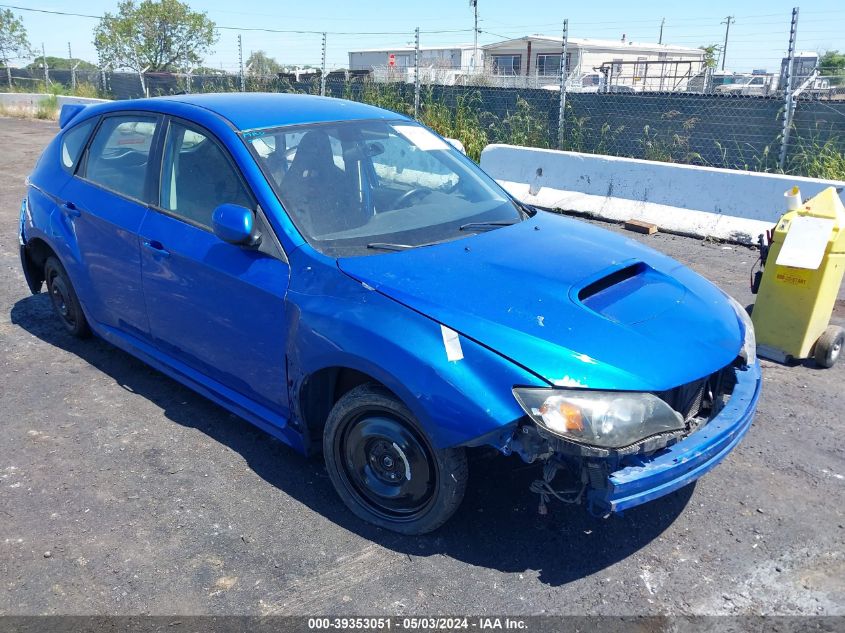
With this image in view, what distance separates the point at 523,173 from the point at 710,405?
6828 millimetres

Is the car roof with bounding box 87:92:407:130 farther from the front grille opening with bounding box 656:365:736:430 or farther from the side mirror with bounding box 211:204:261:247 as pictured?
the front grille opening with bounding box 656:365:736:430

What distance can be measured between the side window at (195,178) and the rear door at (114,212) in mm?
189

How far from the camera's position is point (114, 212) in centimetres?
426

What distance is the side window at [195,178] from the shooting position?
12.0ft

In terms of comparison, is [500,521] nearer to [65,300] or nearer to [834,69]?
[65,300]

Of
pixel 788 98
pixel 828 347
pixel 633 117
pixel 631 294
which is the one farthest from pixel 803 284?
pixel 633 117

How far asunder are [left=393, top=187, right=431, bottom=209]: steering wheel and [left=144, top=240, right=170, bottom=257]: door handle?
1235 mm

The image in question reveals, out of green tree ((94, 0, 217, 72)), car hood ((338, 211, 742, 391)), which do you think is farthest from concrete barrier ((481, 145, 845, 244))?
green tree ((94, 0, 217, 72))

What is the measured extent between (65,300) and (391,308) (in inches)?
128

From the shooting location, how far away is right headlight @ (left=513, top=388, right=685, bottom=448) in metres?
2.61

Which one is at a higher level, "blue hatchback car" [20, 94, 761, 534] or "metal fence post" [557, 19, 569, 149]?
"metal fence post" [557, 19, 569, 149]

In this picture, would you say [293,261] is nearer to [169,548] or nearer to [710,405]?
[169,548]

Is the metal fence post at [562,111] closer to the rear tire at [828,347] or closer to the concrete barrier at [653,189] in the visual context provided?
the concrete barrier at [653,189]

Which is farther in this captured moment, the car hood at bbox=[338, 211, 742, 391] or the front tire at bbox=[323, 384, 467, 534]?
the front tire at bbox=[323, 384, 467, 534]
